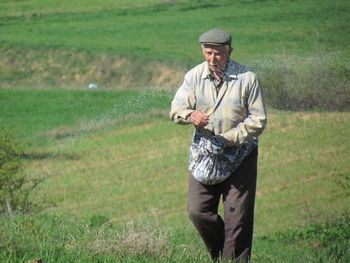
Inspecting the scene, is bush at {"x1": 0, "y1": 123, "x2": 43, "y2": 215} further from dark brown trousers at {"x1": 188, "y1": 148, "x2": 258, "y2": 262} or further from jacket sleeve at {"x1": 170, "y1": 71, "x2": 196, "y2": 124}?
jacket sleeve at {"x1": 170, "y1": 71, "x2": 196, "y2": 124}

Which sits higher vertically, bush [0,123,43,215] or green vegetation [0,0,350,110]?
bush [0,123,43,215]

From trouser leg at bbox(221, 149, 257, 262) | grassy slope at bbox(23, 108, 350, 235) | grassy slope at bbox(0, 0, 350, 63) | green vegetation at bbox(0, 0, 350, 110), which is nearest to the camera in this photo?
trouser leg at bbox(221, 149, 257, 262)

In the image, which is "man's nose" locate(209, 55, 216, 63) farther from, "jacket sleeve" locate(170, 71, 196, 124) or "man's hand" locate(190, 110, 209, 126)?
"man's hand" locate(190, 110, 209, 126)

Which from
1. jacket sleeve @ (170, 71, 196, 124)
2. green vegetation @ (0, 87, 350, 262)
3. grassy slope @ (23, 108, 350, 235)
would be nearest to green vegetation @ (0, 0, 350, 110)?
grassy slope @ (23, 108, 350, 235)

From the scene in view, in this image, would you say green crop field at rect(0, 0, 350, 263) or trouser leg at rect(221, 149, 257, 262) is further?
green crop field at rect(0, 0, 350, 263)

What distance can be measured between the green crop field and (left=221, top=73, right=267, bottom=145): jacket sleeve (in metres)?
1.08

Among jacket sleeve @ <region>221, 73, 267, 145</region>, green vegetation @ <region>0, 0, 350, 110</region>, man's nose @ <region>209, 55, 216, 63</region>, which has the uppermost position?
man's nose @ <region>209, 55, 216, 63</region>

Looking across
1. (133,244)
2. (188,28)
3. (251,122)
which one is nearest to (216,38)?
(251,122)

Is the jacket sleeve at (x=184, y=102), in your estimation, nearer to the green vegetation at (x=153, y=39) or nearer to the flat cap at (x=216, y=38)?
the flat cap at (x=216, y=38)

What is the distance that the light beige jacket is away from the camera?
5680mm

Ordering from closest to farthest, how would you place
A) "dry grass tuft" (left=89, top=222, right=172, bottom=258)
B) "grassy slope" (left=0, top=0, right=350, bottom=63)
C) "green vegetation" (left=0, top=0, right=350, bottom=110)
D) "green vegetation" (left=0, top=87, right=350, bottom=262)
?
"dry grass tuft" (left=89, top=222, right=172, bottom=258)
"green vegetation" (left=0, top=87, right=350, bottom=262)
"green vegetation" (left=0, top=0, right=350, bottom=110)
"grassy slope" (left=0, top=0, right=350, bottom=63)

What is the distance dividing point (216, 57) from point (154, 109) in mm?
15742

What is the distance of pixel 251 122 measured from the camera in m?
5.65

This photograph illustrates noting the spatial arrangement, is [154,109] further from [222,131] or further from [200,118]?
[200,118]
